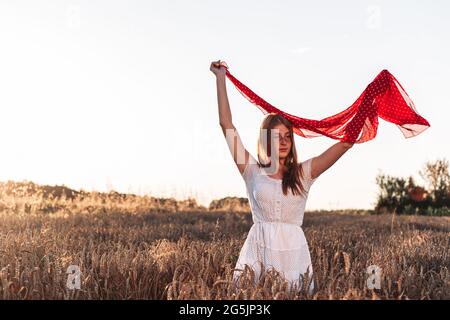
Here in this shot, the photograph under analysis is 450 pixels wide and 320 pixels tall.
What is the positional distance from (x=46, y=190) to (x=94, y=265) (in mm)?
16898

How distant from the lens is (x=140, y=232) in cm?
981

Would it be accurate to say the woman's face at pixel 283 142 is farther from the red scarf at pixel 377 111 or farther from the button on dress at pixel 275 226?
the red scarf at pixel 377 111

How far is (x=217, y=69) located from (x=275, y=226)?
1.45 m

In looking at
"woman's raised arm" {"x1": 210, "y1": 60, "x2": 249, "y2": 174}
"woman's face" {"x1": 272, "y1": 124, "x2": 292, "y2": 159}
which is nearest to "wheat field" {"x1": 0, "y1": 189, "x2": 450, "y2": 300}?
"woman's raised arm" {"x1": 210, "y1": 60, "x2": 249, "y2": 174}

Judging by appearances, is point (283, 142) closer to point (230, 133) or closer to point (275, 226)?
point (230, 133)

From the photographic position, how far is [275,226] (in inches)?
197

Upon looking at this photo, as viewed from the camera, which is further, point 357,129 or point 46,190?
point 46,190

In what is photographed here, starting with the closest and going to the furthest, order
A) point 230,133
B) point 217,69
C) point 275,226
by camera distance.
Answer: point 230,133
point 275,226
point 217,69

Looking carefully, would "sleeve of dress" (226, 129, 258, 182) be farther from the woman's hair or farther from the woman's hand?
the woman's hand

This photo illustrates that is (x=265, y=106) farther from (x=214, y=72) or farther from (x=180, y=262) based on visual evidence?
(x=180, y=262)

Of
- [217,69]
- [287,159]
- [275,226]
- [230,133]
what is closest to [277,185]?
[287,159]

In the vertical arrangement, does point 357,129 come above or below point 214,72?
below

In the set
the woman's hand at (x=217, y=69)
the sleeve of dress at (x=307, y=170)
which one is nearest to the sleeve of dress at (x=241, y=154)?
the sleeve of dress at (x=307, y=170)
